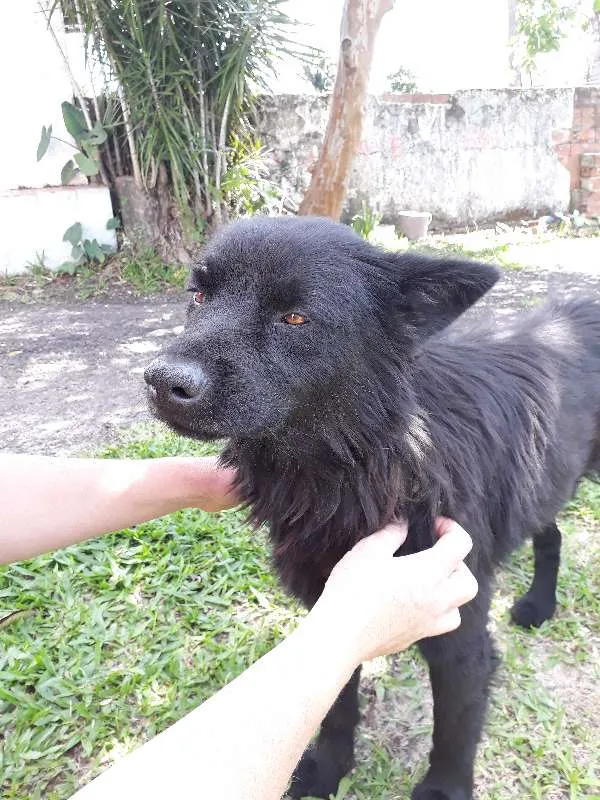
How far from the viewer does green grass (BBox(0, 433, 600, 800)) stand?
87.8 inches

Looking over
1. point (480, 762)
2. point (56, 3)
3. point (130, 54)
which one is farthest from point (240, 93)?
point (480, 762)

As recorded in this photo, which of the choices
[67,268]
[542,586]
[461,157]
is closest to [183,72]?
[67,268]

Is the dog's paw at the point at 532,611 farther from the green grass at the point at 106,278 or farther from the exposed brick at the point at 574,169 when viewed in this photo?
the exposed brick at the point at 574,169

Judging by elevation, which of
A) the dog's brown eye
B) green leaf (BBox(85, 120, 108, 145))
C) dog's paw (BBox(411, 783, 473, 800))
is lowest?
dog's paw (BBox(411, 783, 473, 800))

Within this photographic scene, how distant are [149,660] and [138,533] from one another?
32.9 inches

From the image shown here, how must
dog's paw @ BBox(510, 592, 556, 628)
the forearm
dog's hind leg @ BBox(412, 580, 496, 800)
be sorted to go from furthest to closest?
dog's paw @ BBox(510, 592, 556, 628), dog's hind leg @ BBox(412, 580, 496, 800), the forearm

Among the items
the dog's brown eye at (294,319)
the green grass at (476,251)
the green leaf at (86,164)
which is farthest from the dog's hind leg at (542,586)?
the green leaf at (86,164)

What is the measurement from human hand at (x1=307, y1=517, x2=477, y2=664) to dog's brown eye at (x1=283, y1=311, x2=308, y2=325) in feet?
2.02

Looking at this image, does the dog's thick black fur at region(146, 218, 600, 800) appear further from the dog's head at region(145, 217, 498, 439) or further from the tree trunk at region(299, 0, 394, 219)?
the tree trunk at region(299, 0, 394, 219)

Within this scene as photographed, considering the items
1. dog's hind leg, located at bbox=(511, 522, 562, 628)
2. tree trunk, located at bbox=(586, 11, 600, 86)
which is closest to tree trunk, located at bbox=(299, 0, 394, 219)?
dog's hind leg, located at bbox=(511, 522, 562, 628)

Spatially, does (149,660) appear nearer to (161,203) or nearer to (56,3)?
(161,203)

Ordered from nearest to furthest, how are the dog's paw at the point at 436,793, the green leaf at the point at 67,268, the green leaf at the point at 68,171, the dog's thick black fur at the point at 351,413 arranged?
the dog's thick black fur at the point at 351,413 < the dog's paw at the point at 436,793 < the green leaf at the point at 68,171 < the green leaf at the point at 67,268

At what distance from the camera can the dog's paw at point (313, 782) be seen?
219cm

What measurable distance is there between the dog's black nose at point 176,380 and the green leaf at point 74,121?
23.4 ft
